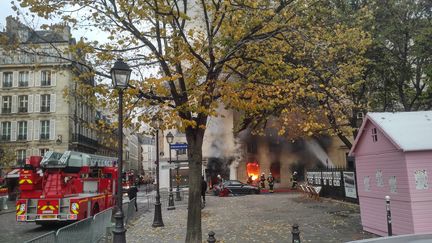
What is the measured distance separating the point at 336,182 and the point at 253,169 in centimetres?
2179

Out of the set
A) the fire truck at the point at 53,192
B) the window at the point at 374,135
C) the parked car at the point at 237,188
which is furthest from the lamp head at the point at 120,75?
the parked car at the point at 237,188

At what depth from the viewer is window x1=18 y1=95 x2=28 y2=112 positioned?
53.3 metres

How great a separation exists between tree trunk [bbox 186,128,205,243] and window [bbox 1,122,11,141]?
49013 millimetres

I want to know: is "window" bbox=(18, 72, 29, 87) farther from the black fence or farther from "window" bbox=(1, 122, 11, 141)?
the black fence

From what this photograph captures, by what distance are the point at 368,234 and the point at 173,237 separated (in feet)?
19.8

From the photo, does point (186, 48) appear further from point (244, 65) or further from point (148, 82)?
point (244, 65)

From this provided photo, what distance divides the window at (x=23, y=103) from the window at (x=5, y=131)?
2.49 metres

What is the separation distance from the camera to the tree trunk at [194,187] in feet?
34.4

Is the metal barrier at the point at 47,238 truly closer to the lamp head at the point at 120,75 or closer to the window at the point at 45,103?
the lamp head at the point at 120,75

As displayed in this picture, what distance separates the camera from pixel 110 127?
10906 millimetres

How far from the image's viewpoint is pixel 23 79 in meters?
54.2

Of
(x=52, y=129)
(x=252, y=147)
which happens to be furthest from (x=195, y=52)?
(x=52, y=129)

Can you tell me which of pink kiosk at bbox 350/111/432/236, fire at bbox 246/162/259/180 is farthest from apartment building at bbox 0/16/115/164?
pink kiosk at bbox 350/111/432/236

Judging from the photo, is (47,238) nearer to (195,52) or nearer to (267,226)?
(195,52)
